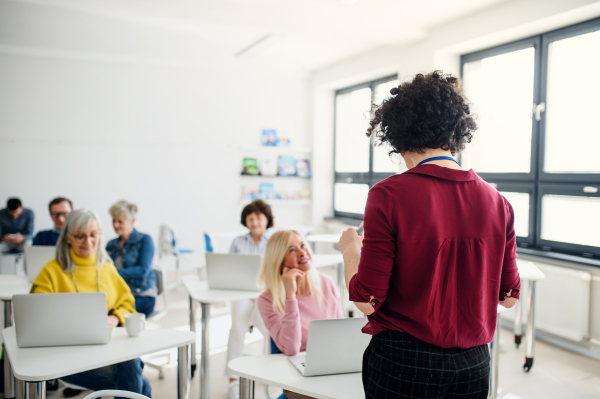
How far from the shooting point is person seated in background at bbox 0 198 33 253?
17.0 ft

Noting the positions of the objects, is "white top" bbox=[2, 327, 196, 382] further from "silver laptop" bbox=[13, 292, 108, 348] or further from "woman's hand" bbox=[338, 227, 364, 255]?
"woman's hand" bbox=[338, 227, 364, 255]

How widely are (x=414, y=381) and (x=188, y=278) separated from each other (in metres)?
2.37

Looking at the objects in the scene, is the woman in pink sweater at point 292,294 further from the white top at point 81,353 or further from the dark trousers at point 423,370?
the dark trousers at point 423,370

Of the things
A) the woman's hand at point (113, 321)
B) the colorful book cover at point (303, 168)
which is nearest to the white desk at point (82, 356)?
the woman's hand at point (113, 321)

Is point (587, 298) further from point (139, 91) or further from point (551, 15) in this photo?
point (139, 91)

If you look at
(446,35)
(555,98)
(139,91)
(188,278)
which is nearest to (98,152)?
(139,91)

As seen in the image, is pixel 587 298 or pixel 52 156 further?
pixel 52 156

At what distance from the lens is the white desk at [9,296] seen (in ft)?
8.47

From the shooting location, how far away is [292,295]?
77.4 inches

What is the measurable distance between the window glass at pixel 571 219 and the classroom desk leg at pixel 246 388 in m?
3.39

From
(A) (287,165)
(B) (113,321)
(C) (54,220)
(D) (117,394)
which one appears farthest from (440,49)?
(D) (117,394)

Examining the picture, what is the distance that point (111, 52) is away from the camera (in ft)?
19.7

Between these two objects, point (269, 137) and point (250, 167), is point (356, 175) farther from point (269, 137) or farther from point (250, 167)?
point (250, 167)

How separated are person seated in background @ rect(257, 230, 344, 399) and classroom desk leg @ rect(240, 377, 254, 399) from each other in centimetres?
19
